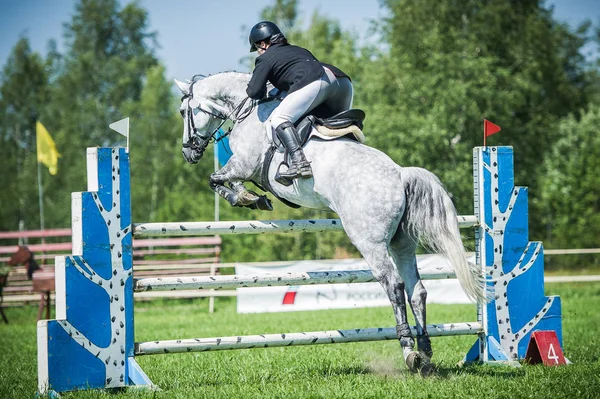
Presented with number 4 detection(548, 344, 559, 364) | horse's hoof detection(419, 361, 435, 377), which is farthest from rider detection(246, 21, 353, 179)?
number 4 detection(548, 344, 559, 364)

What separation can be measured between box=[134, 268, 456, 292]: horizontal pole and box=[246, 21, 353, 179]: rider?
0.80m

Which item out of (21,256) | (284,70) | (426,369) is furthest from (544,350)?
(21,256)

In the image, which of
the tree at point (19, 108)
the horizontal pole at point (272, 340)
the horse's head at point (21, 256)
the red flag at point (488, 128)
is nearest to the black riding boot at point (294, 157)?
the horizontal pole at point (272, 340)

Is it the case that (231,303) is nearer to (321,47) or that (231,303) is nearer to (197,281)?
(197,281)

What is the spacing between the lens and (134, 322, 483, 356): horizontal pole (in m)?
5.16

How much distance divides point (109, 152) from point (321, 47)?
31028 mm

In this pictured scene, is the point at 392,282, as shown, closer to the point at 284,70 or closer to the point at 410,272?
the point at 410,272

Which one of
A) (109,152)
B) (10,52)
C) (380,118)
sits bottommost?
(109,152)

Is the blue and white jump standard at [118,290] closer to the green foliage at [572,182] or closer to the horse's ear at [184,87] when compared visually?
the horse's ear at [184,87]

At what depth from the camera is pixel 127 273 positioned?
5250 millimetres

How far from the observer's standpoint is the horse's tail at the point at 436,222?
5098 millimetres

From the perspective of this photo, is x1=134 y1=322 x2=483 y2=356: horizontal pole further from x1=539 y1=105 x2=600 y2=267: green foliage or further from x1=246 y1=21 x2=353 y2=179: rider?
x1=539 y1=105 x2=600 y2=267: green foliage

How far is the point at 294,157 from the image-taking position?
535 cm

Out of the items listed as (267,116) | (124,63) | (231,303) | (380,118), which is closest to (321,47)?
(380,118)
